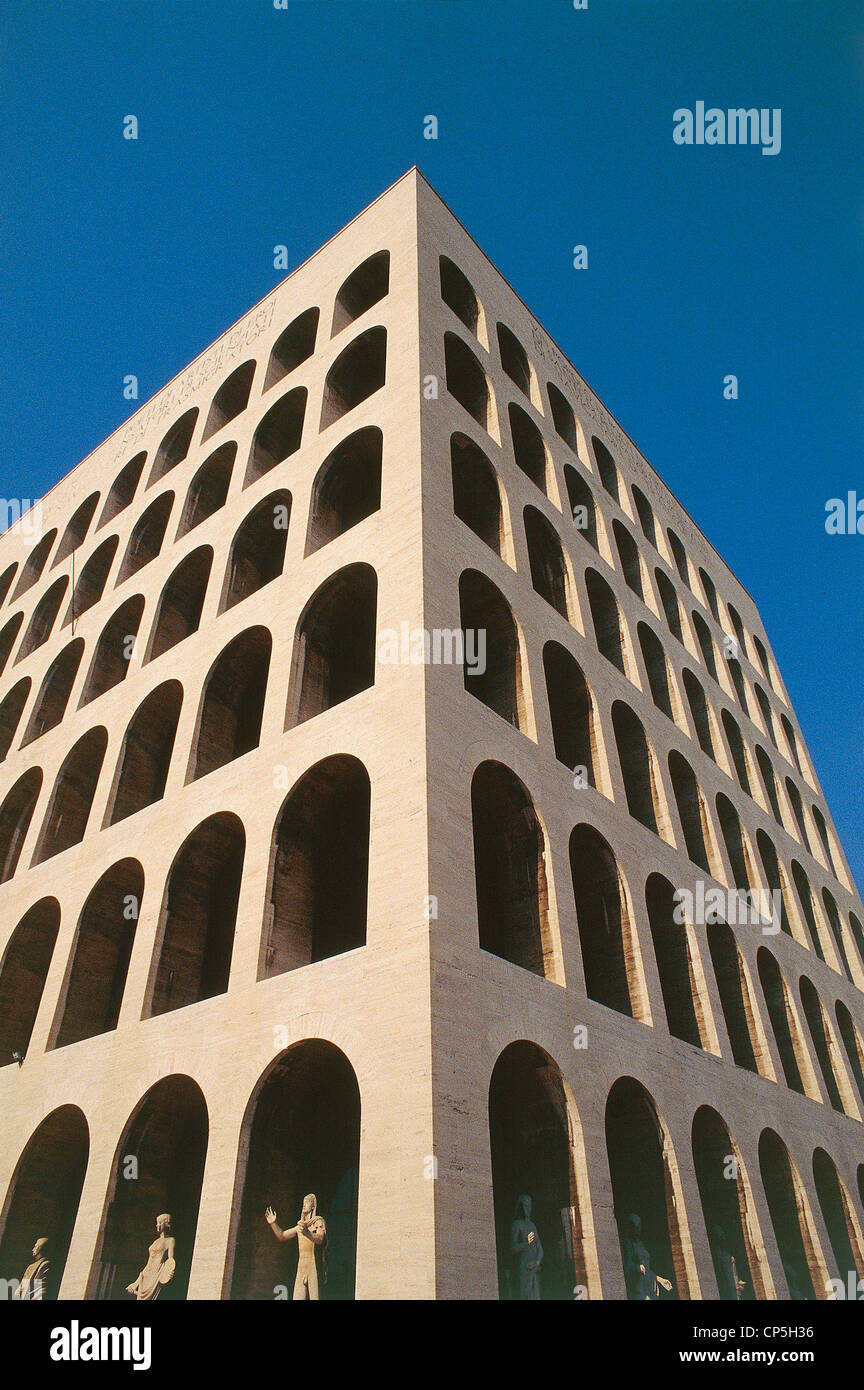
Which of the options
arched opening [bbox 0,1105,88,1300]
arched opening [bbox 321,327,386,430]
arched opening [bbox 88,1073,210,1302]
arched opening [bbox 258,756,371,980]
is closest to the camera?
arched opening [bbox 88,1073,210,1302]

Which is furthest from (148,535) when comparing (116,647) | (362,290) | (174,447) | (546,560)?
(546,560)

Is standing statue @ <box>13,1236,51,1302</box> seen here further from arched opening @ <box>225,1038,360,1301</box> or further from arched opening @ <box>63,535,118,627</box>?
arched opening @ <box>63,535,118,627</box>

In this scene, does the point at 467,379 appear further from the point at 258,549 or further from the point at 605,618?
the point at 605,618

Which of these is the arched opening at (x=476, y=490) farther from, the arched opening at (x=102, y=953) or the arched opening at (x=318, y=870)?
the arched opening at (x=102, y=953)

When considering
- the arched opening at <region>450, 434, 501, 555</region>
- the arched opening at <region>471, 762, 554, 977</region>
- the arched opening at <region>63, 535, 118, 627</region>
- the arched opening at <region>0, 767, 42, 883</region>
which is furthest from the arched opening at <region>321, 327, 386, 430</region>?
the arched opening at <region>0, 767, 42, 883</region>

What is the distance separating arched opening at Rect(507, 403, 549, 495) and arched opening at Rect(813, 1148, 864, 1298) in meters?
16.3

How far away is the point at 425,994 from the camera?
31.8 ft

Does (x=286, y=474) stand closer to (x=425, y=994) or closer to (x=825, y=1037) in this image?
(x=425, y=994)

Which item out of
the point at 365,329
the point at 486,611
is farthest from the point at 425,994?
the point at 365,329

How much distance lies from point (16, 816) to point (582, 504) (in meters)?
16.4

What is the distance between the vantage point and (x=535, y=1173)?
1201cm

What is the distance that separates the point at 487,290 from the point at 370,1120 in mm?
19459

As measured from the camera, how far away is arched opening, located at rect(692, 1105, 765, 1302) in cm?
1459

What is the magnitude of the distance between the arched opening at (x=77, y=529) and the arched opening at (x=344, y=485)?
13.0 m
